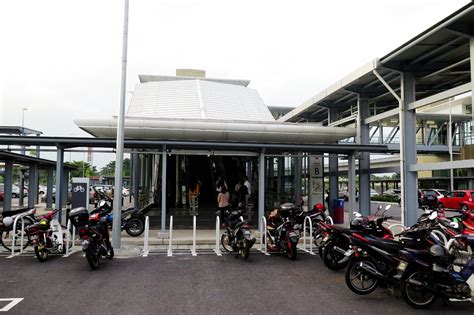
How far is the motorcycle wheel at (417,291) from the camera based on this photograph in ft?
16.0

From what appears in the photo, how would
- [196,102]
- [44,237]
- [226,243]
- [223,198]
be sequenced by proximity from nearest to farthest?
[44,237] → [226,243] → [223,198] → [196,102]

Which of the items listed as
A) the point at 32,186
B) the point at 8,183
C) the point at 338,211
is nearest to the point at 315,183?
the point at 338,211

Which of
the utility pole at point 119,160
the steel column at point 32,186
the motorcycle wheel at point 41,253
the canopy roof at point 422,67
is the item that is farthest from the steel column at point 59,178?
the canopy roof at point 422,67

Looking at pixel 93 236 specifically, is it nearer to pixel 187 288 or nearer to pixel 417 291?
pixel 187 288

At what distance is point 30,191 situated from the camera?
718 inches

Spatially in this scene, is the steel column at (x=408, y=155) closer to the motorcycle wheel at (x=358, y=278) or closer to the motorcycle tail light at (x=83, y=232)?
the motorcycle wheel at (x=358, y=278)

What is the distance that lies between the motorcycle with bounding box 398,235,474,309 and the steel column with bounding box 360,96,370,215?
8040 mm

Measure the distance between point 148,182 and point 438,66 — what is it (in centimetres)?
1746

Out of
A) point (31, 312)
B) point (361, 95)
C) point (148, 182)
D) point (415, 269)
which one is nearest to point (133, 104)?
point (148, 182)

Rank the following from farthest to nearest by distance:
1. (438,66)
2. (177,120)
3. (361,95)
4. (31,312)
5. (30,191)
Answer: (30,191), (361,95), (177,120), (438,66), (31,312)

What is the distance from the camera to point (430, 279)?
4.94 m

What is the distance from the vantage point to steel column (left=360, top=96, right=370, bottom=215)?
13088 mm

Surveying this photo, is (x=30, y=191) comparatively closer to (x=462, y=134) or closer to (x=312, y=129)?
(x=312, y=129)

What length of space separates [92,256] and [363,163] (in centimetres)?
1001
